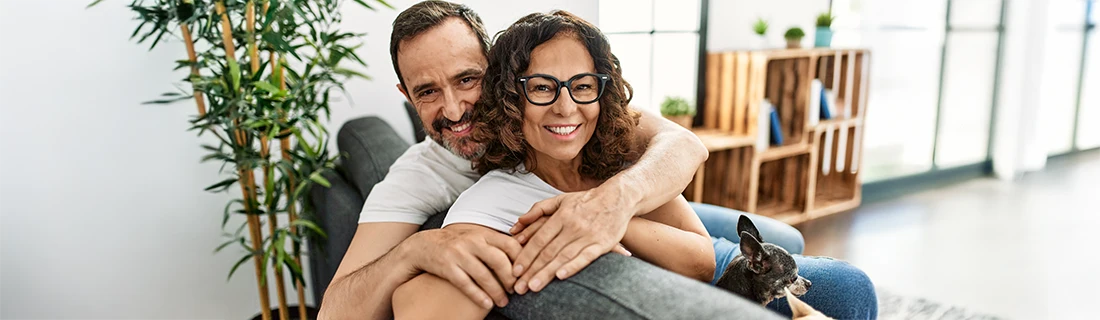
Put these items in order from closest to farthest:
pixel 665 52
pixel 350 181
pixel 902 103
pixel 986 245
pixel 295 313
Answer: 1. pixel 350 181
2. pixel 295 313
3. pixel 665 52
4. pixel 986 245
5. pixel 902 103

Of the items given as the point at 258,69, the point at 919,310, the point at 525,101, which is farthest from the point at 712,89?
the point at 525,101

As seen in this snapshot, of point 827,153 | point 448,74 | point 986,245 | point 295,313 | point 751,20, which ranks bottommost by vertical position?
point 986,245

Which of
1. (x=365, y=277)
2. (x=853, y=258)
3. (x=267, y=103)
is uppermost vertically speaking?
(x=267, y=103)

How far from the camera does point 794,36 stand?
11.1 feet

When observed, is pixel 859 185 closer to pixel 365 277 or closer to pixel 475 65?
pixel 475 65

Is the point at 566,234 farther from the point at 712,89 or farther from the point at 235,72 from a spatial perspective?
the point at 712,89

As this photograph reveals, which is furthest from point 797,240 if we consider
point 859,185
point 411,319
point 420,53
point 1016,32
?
point 1016,32

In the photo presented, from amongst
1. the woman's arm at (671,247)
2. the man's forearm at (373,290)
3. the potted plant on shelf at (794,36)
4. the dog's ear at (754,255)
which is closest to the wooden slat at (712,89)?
the potted plant on shelf at (794,36)

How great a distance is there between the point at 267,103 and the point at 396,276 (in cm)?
90

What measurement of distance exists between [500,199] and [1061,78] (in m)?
6.19

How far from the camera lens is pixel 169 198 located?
2113 millimetres

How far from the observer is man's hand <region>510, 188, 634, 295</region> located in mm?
825

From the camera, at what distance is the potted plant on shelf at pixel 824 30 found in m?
3.51

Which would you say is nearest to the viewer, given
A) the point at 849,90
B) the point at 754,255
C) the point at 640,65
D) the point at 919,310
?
the point at 754,255
